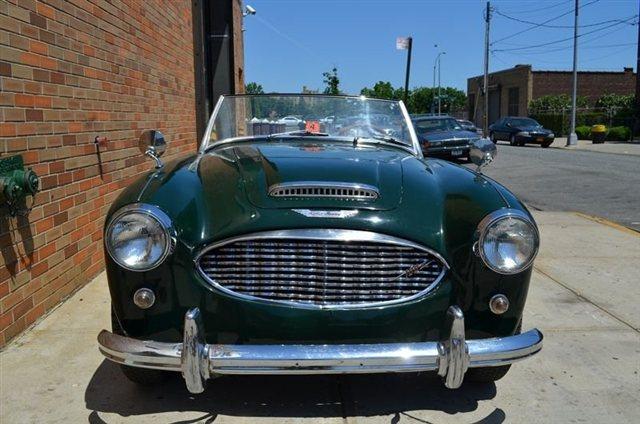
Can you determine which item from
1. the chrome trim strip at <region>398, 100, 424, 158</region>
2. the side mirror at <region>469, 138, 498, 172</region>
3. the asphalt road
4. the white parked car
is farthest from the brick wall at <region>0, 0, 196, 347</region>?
the asphalt road

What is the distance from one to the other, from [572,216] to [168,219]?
6933mm

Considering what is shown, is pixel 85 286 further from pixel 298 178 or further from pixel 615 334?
pixel 615 334

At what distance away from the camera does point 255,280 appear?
2.54 m

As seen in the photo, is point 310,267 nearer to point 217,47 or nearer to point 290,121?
point 290,121

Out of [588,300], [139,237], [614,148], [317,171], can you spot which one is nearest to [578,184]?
[588,300]

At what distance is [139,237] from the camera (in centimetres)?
259

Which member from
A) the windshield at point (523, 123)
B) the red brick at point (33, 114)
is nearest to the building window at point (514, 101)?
the windshield at point (523, 123)

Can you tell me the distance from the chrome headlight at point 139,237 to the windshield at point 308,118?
1.51m

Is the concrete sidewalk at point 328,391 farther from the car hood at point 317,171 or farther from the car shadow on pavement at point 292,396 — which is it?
the car hood at point 317,171

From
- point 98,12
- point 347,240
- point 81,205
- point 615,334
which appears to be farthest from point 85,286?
point 615,334

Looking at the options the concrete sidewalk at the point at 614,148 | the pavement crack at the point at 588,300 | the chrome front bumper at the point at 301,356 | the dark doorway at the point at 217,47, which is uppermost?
the dark doorway at the point at 217,47

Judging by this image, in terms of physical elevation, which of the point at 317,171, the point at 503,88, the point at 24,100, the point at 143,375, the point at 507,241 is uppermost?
the point at 503,88

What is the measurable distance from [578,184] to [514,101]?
145 feet

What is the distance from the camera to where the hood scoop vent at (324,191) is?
2.68 metres
